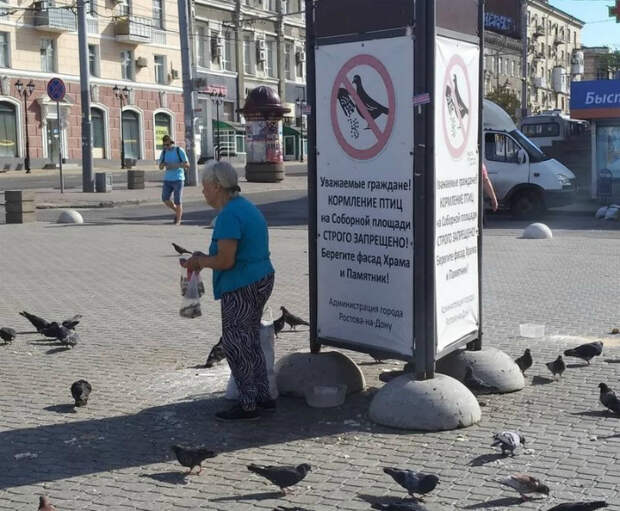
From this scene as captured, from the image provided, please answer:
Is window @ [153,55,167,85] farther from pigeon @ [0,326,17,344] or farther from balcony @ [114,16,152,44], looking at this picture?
pigeon @ [0,326,17,344]

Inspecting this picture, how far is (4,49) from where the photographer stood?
4916 centimetres

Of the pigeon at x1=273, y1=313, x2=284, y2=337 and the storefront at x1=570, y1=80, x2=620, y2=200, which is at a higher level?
the storefront at x1=570, y1=80, x2=620, y2=200

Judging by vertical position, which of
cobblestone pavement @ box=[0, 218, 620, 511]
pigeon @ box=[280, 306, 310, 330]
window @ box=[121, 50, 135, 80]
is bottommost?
cobblestone pavement @ box=[0, 218, 620, 511]

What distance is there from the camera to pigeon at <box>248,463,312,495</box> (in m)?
4.85

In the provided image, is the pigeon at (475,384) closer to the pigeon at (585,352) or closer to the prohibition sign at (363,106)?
the pigeon at (585,352)

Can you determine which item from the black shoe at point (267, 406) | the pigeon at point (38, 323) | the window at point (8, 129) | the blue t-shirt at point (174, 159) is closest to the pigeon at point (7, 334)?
the pigeon at point (38, 323)

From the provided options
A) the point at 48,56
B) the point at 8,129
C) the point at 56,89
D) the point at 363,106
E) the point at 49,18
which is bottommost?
the point at 363,106

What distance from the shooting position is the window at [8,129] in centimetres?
4919

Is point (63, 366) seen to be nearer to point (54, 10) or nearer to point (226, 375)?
point (226, 375)

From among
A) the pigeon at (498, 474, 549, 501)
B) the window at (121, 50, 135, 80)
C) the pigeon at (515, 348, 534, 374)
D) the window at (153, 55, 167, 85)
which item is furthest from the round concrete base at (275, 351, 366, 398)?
the window at (153, 55, 167, 85)

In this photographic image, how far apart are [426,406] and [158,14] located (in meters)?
56.9

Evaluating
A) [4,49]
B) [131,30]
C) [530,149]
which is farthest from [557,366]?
[131,30]

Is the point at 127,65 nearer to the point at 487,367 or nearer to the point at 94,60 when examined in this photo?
the point at 94,60

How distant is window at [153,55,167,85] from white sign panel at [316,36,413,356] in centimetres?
5523
